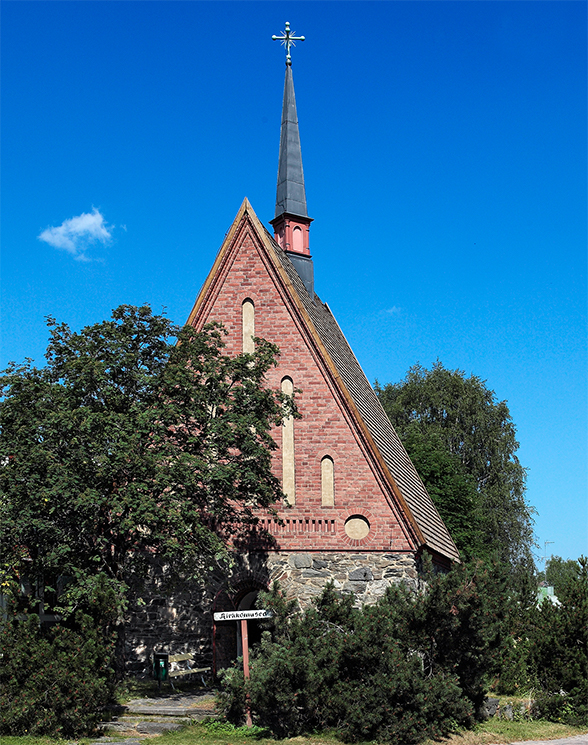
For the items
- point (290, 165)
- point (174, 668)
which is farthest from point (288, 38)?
point (174, 668)

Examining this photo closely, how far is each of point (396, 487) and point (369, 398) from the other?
23.5 feet

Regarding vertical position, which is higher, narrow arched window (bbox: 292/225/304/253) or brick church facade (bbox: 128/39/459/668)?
narrow arched window (bbox: 292/225/304/253)

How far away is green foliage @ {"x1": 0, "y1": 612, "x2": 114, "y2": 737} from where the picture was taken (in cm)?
1097

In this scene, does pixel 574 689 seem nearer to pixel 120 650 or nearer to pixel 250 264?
pixel 120 650

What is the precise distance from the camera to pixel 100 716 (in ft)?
38.5

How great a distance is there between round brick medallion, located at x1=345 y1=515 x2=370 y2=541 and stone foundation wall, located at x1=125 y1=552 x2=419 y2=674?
41cm

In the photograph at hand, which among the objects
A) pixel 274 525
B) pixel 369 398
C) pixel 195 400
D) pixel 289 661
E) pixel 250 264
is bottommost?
pixel 289 661

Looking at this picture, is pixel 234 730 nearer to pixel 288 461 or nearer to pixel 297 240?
pixel 288 461

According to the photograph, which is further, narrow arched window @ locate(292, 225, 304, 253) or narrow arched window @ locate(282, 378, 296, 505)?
narrow arched window @ locate(292, 225, 304, 253)

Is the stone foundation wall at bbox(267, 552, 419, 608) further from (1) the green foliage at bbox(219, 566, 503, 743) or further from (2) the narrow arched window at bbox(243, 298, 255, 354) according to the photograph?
(2) the narrow arched window at bbox(243, 298, 255, 354)

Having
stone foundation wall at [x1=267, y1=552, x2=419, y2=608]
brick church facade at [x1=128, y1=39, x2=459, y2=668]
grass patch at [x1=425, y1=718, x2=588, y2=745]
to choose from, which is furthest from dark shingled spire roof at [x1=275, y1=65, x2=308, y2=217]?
grass patch at [x1=425, y1=718, x2=588, y2=745]

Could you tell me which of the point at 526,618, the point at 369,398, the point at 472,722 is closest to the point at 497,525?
the point at 369,398

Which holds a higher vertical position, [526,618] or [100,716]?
[526,618]

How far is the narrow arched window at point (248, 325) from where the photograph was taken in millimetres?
17922
